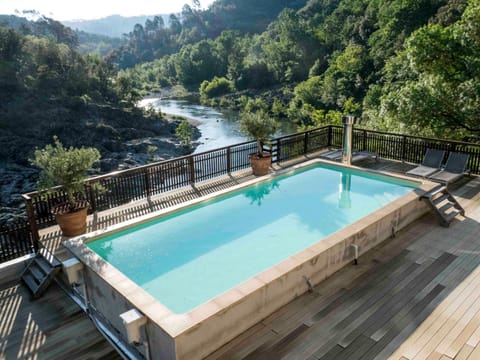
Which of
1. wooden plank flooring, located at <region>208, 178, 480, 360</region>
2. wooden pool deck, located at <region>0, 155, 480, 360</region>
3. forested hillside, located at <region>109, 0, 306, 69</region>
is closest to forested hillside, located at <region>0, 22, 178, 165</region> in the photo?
wooden pool deck, located at <region>0, 155, 480, 360</region>

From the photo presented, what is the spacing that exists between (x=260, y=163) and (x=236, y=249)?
10.7ft

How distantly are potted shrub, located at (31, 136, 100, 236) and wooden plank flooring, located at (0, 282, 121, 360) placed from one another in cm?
121

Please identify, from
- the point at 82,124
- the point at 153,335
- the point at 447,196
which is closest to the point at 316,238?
the point at 447,196

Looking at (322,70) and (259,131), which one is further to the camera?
(322,70)

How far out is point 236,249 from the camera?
590 cm

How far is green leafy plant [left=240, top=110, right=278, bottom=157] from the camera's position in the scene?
8719mm

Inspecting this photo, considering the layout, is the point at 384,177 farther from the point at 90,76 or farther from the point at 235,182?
the point at 90,76

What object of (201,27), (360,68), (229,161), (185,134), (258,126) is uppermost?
(201,27)

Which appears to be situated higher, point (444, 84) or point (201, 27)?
point (201, 27)

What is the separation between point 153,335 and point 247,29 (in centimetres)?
10683

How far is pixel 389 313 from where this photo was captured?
4.08 m

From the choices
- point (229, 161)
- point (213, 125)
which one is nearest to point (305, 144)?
point (229, 161)

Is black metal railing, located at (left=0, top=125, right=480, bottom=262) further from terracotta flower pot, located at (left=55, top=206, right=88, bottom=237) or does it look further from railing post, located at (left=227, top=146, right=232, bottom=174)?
terracotta flower pot, located at (left=55, top=206, right=88, bottom=237)

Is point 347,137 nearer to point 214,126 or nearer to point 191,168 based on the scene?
point 191,168
